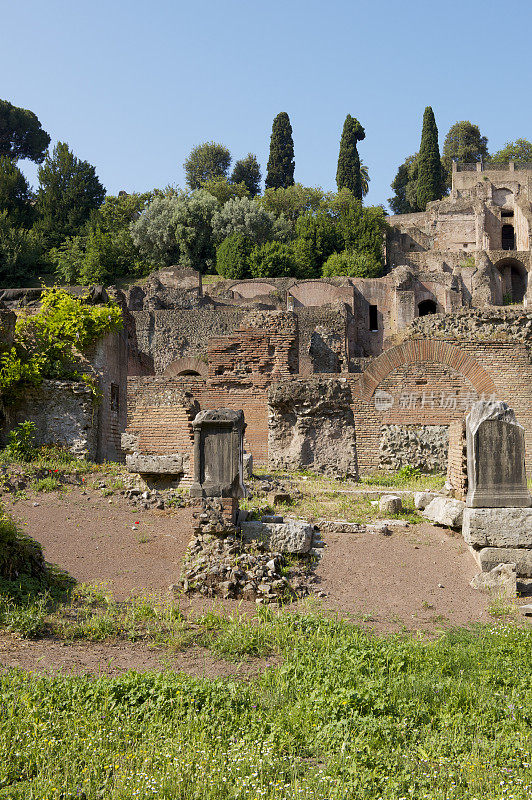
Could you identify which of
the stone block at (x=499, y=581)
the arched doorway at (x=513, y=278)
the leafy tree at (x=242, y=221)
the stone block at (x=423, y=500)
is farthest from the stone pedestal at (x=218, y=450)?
the arched doorway at (x=513, y=278)

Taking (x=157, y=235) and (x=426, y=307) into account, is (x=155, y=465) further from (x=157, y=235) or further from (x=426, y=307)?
(x=157, y=235)

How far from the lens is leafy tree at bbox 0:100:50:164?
66875mm

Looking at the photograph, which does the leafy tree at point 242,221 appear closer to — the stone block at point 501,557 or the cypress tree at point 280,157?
the cypress tree at point 280,157

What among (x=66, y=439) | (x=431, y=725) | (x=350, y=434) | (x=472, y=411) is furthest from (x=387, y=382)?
(x=431, y=725)

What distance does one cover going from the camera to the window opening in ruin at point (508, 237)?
200 ft

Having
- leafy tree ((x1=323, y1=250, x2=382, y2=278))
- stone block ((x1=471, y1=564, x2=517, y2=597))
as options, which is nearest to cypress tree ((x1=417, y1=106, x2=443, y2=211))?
leafy tree ((x1=323, y1=250, x2=382, y2=278))

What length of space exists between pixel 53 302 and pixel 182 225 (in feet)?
116

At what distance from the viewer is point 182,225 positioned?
1951 inches

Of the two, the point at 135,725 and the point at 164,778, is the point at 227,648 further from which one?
the point at 164,778

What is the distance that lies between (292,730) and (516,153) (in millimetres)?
79557

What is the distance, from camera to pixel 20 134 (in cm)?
6781

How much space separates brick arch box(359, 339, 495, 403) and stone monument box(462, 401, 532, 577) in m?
6.06

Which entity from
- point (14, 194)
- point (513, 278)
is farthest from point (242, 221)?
point (513, 278)

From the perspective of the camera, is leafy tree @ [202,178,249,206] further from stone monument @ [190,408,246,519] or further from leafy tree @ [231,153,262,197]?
stone monument @ [190,408,246,519]
